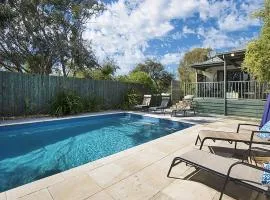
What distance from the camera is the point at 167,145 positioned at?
229 inches

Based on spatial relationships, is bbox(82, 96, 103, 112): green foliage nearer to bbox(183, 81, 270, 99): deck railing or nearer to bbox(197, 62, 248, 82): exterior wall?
bbox(183, 81, 270, 99): deck railing

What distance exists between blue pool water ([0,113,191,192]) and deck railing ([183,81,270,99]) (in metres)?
4.14

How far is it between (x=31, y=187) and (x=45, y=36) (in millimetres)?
17488

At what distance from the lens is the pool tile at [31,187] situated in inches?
129

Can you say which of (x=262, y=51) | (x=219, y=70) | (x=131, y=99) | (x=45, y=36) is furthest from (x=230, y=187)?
(x=45, y=36)

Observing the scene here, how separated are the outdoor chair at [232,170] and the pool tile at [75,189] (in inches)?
55.3

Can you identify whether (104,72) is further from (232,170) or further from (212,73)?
(232,170)

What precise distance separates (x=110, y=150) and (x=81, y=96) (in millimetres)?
7452

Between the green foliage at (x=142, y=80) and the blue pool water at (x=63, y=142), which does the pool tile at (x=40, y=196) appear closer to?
the blue pool water at (x=63, y=142)

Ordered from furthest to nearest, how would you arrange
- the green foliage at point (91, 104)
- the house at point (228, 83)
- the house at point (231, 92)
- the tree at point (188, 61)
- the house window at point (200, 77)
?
the tree at point (188, 61), the house window at point (200, 77), the green foliage at point (91, 104), the house at point (228, 83), the house at point (231, 92)

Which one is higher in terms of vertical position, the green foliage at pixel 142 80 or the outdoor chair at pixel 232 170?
the green foliage at pixel 142 80

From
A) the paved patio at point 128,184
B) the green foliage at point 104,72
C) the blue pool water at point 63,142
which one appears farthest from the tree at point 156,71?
the paved patio at point 128,184

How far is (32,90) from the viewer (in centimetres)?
1152

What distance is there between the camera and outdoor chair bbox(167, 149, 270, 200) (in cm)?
277
